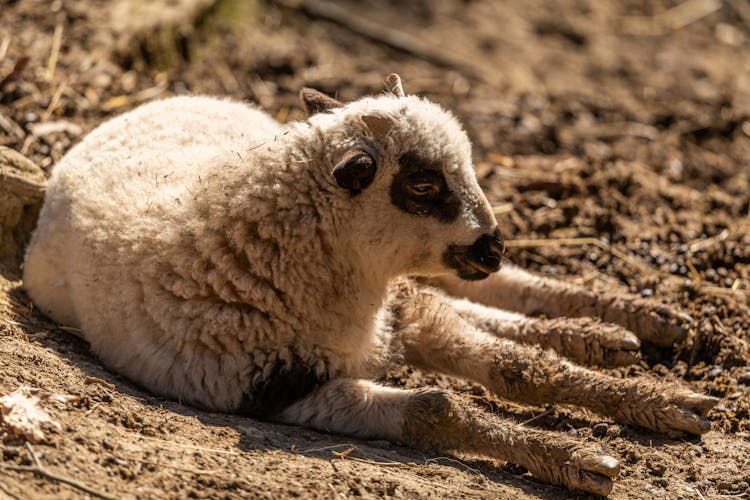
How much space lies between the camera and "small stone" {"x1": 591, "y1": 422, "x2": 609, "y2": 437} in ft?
19.4

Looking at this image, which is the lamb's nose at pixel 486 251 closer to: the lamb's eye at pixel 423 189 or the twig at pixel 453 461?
the lamb's eye at pixel 423 189

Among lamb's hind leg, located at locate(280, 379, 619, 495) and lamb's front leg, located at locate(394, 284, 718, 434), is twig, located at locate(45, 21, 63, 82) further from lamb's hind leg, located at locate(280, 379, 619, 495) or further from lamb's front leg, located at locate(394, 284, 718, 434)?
lamb's hind leg, located at locate(280, 379, 619, 495)

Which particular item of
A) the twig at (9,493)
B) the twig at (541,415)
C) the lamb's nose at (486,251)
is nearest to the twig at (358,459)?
the twig at (541,415)

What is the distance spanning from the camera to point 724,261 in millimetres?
8031

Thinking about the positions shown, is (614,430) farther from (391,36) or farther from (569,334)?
(391,36)

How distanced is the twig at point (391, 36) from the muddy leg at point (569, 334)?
19.2ft

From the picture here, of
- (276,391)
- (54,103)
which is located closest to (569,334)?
(276,391)

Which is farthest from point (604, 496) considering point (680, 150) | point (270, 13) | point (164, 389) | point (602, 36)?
point (602, 36)

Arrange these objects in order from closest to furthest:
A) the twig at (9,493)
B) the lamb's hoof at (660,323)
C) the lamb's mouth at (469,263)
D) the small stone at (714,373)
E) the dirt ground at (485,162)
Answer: the twig at (9,493) → the dirt ground at (485,162) → the lamb's mouth at (469,263) → the small stone at (714,373) → the lamb's hoof at (660,323)

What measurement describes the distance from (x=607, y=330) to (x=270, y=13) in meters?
→ 7.60

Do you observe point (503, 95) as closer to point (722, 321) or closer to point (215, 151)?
point (722, 321)

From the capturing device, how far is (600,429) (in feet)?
19.4

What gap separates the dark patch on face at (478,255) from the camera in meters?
5.60

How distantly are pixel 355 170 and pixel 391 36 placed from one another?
7843mm
